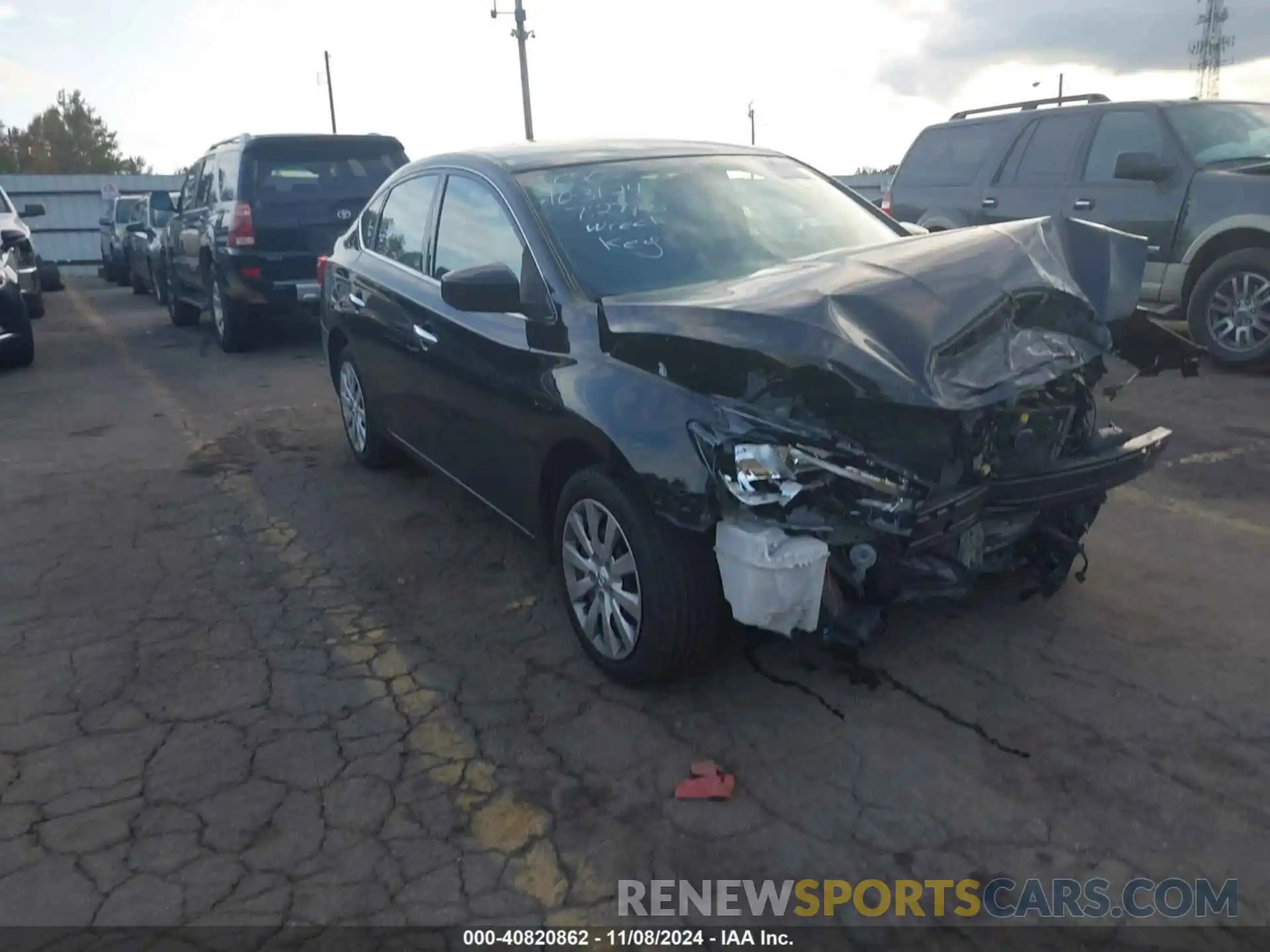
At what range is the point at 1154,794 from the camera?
2.97 metres

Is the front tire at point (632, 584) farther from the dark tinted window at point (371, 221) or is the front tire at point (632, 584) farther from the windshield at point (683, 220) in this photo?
the dark tinted window at point (371, 221)

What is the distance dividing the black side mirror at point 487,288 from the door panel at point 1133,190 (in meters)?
6.13

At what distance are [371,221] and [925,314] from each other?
3657 millimetres

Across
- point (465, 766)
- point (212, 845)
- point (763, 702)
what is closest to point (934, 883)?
point (763, 702)

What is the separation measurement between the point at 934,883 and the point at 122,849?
2.14 metres

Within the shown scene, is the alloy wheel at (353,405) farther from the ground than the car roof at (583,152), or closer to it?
closer to it

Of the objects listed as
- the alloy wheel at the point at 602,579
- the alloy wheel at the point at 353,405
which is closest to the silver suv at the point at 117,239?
the alloy wheel at the point at 353,405

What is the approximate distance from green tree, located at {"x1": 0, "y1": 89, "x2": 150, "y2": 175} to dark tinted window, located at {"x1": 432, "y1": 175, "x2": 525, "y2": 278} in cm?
7151

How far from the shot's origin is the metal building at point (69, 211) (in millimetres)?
29203

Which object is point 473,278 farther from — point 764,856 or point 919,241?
point 764,856

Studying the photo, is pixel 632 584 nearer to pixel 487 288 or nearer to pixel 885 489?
pixel 885 489

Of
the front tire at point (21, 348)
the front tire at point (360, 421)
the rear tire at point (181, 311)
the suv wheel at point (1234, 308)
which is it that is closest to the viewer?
the front tire at point (360, 421)

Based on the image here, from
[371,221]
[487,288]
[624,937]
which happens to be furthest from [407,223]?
[624,937]

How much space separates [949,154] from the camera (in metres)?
10.1
